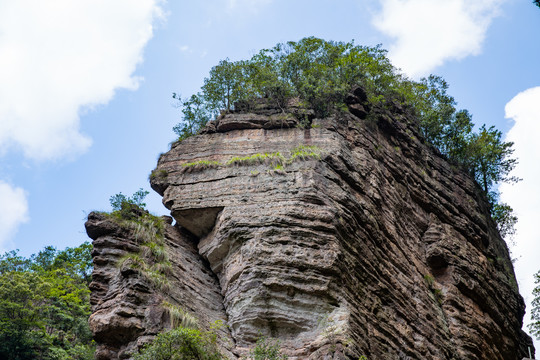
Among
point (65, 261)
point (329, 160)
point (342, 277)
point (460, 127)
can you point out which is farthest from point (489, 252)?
point (65, 261)

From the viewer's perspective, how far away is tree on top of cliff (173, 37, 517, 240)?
25.4 metres

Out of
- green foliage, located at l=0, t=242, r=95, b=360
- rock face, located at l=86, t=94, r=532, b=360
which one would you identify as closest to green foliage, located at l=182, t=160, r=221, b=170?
rock face, located at l=86, t=94, r=532, b=360

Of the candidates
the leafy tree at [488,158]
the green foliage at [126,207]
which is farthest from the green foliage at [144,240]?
the leafy tree at [488,158]

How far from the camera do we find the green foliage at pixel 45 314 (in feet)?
75.6

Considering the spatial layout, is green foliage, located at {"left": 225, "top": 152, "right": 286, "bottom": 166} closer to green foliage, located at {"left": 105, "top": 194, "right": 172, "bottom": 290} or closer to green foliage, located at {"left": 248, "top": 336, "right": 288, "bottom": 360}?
green foliage, located at {"left": 105, "top": 194, "right": 172, "bottom": 290}

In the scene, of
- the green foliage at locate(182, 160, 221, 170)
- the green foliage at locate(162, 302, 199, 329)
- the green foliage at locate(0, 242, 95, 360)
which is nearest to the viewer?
the green foliage at locate(162, 302, 199, 329)

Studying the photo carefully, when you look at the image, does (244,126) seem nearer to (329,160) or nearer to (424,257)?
(329,160)

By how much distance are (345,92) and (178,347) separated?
49.4ft

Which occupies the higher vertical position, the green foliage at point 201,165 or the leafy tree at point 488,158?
the leafy tree at point 488,158

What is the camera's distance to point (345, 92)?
25734mm

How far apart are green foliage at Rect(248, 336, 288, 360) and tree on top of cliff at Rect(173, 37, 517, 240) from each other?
1146cm

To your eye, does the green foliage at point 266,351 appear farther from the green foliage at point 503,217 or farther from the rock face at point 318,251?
the green foliage at point 503,217

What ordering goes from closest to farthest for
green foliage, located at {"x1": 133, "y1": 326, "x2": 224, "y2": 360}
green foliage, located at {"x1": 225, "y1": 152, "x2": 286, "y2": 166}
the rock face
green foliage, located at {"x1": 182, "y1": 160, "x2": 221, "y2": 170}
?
green foliage, located at {"x1": 133, "y1": 326, "x2": 224, "y2": 360} → the rock face → green foliage, located at {"x1": 225, "y1": 152, "x2": 286, "y2": 166} → green foliage, located at {"x1": 182, "y1": 160, "x2": 221, "y2": 170}

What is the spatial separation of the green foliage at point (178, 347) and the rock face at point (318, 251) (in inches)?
38.2
